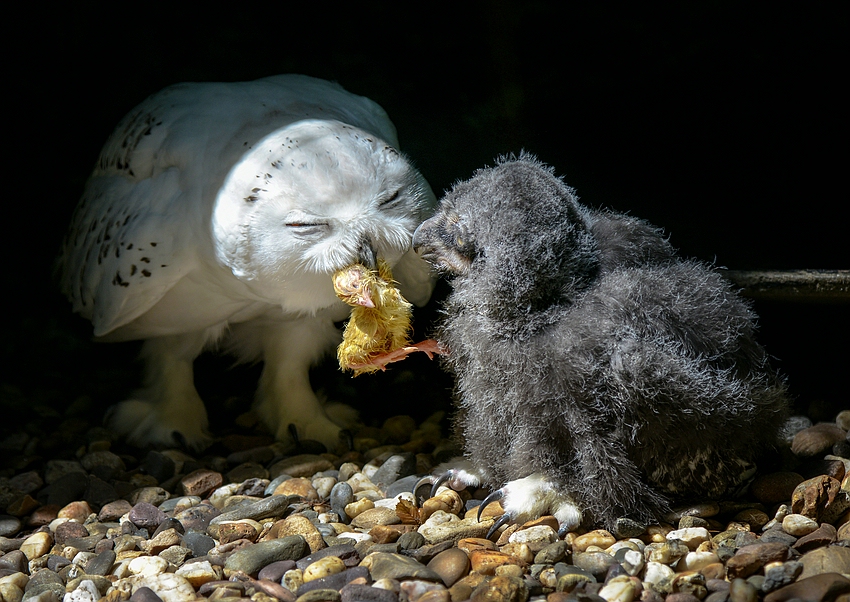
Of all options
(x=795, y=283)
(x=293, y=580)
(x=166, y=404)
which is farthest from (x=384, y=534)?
(x=795, y=283)

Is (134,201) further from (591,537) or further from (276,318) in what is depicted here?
(591,537)

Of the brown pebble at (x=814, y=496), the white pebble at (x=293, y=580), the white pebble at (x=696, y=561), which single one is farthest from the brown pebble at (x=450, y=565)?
the brown pebble at (x=814, y=496)

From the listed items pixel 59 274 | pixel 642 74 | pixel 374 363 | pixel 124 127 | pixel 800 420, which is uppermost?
pixel 642 74

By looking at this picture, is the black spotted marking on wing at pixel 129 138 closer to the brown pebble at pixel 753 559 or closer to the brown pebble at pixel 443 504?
the brown pebble at pixel 443 504

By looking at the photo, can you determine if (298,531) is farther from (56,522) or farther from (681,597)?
(681,597)

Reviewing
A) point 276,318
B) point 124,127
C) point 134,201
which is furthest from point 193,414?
point 124,127

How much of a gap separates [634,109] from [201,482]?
8.33 ft

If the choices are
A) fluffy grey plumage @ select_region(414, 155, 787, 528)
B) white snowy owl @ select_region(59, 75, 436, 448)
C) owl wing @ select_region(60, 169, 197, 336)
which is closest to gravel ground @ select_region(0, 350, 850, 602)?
fluffy grey plumage @ select_region(414, 155, 787, 528)

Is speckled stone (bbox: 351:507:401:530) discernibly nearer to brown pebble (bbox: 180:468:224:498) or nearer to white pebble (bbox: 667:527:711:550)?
brown pebble (bbox: 180:468:224:498)

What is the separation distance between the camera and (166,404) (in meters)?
3.37

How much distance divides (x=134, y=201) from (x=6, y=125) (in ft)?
5.46

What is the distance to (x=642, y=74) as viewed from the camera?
348cm

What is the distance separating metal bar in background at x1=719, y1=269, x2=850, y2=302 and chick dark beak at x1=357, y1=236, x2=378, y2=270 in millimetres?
1397

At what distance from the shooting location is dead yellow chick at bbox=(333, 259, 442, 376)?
2.54 metres
